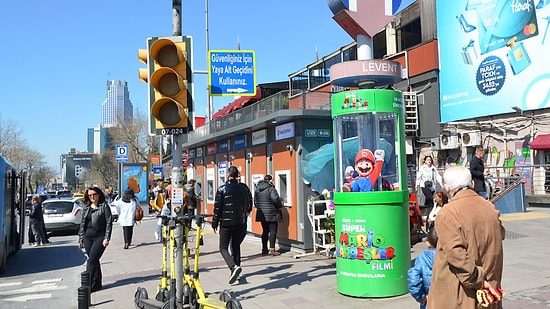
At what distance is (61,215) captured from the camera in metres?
19.7

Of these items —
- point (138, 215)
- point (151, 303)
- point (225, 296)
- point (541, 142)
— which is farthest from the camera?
point (541, 142)

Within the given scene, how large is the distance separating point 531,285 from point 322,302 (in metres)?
2.86

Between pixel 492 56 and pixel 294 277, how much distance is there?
20315 millimetres

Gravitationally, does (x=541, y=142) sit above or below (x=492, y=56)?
below

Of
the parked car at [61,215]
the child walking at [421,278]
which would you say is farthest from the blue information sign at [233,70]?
the parked car at [61,215]

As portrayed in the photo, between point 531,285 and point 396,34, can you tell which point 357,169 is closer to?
point 531,285

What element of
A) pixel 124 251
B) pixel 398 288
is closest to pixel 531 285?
pixel 398 288

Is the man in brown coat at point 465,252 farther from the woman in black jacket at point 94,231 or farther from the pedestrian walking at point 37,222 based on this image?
the pedestrian walking at point 37,222

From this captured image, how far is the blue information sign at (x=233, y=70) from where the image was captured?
444 inches

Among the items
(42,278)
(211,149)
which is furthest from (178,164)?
(211,149)

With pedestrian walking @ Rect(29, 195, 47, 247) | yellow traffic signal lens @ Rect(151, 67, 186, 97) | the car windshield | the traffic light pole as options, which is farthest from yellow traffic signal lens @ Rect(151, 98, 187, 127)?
the car windshield

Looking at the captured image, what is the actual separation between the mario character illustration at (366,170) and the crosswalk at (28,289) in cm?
575

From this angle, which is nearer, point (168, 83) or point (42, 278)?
point (168, 83)

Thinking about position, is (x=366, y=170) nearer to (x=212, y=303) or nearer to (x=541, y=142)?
(x=212, y=303)
